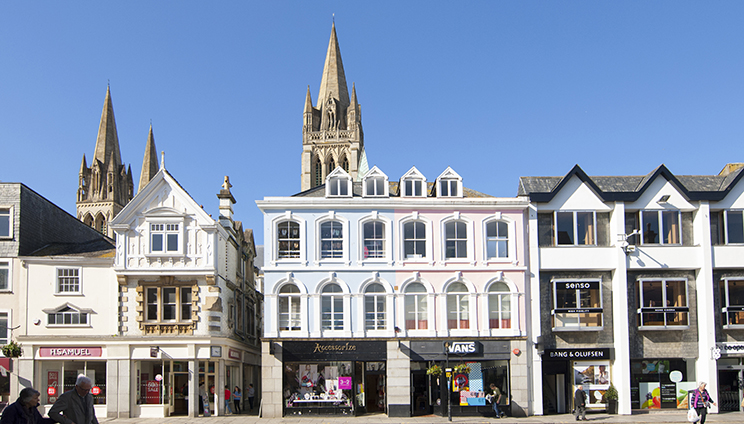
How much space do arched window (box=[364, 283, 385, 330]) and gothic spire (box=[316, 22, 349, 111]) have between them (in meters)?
80.7

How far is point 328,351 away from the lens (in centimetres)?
3297

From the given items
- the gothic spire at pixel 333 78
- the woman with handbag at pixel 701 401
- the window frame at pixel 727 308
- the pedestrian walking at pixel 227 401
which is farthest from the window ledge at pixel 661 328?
the gothic spire at pixel 333 78

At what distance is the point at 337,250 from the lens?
34.0 meters

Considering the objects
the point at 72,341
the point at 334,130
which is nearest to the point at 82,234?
the point at 72,341

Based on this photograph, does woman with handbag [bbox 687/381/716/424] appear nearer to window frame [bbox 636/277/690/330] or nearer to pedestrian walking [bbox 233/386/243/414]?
window frame [bbox 636/277/690/330]

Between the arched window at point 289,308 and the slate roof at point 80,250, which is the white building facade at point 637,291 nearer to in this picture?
the arched window at point 289,308

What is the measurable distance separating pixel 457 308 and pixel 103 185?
92.0 m

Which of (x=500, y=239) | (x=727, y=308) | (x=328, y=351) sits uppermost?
(x=500, y=239)

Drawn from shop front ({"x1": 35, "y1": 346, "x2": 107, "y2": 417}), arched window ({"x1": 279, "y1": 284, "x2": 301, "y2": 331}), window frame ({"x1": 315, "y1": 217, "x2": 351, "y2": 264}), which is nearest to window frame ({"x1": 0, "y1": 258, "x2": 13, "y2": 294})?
shop front ({"x1": 35, "y1": 346, "x2": 107, "y2": 417})

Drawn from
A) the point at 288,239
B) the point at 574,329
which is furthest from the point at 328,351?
the point at 574,329

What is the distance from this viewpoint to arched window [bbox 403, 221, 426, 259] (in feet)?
112

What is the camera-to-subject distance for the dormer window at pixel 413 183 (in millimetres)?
34906

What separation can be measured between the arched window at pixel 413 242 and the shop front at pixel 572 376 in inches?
290

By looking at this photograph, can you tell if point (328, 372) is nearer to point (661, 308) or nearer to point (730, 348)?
point (661, 308)
